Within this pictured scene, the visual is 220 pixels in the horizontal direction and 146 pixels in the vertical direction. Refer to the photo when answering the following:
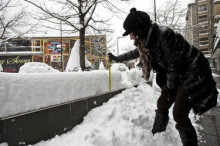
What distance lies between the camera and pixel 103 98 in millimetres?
3758

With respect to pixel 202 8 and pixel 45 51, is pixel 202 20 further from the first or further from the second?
pixel 45 51

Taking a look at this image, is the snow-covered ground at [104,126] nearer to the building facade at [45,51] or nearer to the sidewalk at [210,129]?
the sidewalk at [210,129]

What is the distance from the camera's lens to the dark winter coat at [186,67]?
5.46 feet

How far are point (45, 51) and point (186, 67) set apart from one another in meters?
40.8

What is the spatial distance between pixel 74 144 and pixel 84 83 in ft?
4.21

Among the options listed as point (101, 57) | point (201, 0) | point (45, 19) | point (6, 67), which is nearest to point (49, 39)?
point (6, 67)

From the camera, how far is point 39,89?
2215mm

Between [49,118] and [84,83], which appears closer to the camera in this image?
[49,118]

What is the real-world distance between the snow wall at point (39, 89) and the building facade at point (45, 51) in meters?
26.7

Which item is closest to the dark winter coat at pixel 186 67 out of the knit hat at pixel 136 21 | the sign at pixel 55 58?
the knit hat at pixel 136 21

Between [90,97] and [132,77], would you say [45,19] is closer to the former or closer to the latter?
[132,77]

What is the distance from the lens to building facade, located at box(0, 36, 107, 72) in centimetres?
3338

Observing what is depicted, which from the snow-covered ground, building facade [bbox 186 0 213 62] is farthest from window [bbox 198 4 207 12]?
the snow-covered ground

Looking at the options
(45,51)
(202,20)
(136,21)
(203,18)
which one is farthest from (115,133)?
(203,18)
